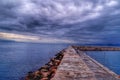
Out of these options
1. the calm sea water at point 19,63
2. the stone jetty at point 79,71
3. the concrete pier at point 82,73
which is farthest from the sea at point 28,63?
the concrete pier at point 82,73

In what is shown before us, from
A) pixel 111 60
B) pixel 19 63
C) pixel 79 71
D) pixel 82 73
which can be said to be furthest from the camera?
pixel 19 63

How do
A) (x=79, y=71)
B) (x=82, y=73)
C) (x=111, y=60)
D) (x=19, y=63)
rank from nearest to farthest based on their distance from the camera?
(x=82, y=73) → (x=79, y=71) → (x=111, y=60) → (x=19, y=63)

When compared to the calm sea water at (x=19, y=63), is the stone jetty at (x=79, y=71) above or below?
above

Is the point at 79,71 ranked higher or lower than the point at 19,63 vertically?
higher

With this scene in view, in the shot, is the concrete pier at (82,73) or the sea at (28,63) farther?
the sea at (28,63)

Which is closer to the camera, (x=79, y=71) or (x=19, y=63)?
(x=79, y=71)

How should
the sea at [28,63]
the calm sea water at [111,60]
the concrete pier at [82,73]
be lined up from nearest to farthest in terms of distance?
1. the concrete pier at [82,73]
2. the calm sea water at [111,60]
3. the sea at [28,63]

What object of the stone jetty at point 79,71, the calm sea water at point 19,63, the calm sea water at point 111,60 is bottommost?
the calm sea water at point 19,63

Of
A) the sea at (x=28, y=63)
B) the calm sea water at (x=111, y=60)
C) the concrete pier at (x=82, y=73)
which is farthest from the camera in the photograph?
the sea at (x=28, y=63)

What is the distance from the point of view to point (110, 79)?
5469 millimetres

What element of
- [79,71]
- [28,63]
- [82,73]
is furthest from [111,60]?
[82,73]

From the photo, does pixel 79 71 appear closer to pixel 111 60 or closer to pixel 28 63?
pixel 111 60

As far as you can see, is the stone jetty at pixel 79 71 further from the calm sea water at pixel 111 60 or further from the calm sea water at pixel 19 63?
the calm sea water at pixel 19 63

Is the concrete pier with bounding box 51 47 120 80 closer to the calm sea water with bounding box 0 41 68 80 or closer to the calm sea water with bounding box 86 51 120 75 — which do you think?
the calm sea water with bounding box 86 51 120 75
